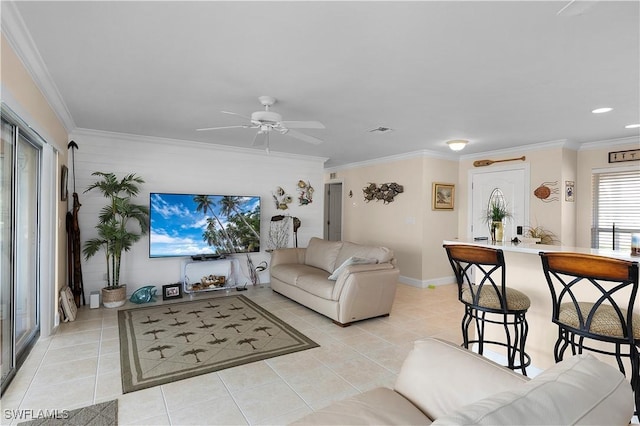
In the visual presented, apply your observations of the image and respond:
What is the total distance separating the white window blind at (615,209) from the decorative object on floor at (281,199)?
16.0 ft

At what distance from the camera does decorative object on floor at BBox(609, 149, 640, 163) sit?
14.9ft

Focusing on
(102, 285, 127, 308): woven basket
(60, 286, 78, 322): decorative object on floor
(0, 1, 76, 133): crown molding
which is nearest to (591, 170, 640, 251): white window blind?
(0, 1, 76, 133): crown molding

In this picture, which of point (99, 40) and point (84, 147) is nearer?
point (99, 40)

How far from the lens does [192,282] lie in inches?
203

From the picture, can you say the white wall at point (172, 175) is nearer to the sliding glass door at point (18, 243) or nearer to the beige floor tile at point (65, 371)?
the sliding glass door at point (18, 243)

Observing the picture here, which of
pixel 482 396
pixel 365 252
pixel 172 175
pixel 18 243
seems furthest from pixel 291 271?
pixel 482 396

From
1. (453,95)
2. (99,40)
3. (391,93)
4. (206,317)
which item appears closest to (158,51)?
(99,40)

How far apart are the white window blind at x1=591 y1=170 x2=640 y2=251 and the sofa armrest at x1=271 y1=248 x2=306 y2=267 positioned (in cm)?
442

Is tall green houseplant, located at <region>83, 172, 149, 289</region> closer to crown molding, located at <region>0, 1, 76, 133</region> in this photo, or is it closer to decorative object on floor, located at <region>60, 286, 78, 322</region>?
decorative object on floor, located at <region>60, 286, 78, 322</region>

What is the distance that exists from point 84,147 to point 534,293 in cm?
571

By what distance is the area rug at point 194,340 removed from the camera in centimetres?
282

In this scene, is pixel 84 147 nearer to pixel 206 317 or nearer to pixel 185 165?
pixel 185 165

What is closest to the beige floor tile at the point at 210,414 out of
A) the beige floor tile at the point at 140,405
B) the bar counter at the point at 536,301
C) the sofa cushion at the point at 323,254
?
the beige floor tile at the point at 140,405

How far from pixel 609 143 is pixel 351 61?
4537 mm
